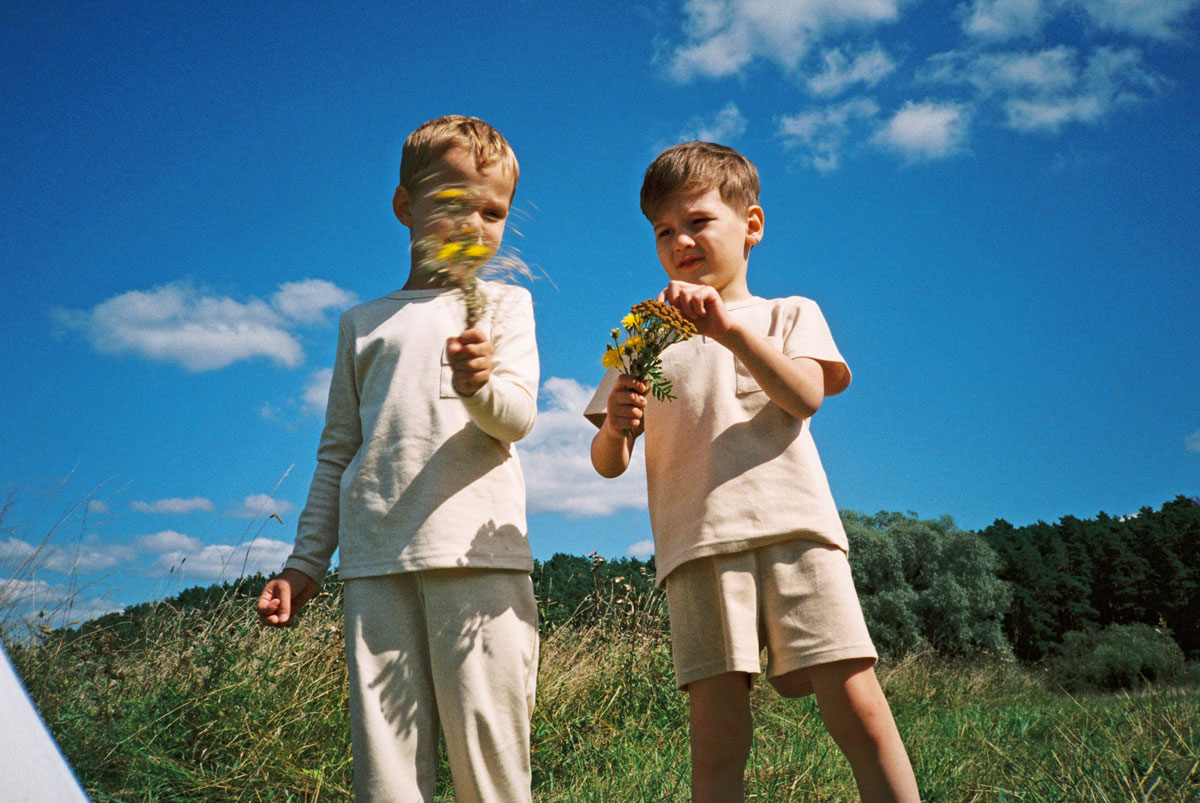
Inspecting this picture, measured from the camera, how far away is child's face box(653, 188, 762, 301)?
2166mm

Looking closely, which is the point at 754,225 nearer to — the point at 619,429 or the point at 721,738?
the point at 619,429

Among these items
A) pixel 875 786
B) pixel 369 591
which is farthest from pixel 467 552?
pixel 875 786

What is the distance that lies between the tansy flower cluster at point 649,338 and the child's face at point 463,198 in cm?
42

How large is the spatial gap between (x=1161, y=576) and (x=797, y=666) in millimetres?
26358

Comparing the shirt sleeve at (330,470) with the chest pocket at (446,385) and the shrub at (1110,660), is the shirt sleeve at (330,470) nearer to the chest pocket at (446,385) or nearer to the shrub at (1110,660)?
the chest pocket at (446,385)

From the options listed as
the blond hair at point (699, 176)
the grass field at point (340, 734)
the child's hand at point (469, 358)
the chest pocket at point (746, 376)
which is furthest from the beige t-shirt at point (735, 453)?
the grass field at point (340, 734)

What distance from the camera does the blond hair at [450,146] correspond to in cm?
212

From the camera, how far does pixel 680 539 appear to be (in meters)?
1.95

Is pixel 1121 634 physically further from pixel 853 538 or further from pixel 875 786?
pixel 875 786

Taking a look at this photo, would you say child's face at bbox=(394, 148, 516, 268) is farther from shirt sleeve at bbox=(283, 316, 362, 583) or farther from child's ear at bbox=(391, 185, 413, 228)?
shirt sleeve at bbox=(283, 316, 362, 583)

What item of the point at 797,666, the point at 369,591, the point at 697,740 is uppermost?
the point at 369,591

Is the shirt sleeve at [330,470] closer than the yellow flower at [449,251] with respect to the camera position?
No

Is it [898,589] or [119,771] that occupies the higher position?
[898,589]

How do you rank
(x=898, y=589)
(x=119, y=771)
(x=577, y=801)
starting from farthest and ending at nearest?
(x=898, y=589), (x=119, y=771), (x=577, y=801)
